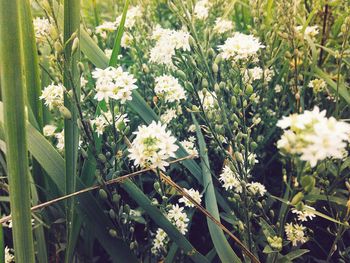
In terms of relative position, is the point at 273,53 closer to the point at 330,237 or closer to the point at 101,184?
the point at 330,237

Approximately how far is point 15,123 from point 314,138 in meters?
0.60

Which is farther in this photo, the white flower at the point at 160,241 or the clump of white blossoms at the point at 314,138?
the white flower at the point at 160,241

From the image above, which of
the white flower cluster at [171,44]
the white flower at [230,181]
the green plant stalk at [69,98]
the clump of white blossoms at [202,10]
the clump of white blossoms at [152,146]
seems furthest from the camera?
the clump of white blossoms at [202,10]

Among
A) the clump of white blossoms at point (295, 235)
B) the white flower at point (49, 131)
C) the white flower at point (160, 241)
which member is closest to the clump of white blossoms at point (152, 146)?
the white flower at point (160, 241)

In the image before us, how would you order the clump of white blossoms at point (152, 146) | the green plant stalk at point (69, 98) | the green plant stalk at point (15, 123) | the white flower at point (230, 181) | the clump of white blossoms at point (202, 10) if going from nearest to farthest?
the green plant stalk at point (15, 123) < the clump of white blossoms at point (152, 146) < the green plant stalk at point (69, 98) < the white flower at point (230, 181) < the clump of white blossoms at point (202, 10)

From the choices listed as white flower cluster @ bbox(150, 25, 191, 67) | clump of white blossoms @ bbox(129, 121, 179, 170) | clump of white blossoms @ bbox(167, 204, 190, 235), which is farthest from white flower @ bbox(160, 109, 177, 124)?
clump of white blossoms @ bbox(129, 121, 179, 170)

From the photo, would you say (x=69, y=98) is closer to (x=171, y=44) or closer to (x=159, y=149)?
(x=159, y=149)

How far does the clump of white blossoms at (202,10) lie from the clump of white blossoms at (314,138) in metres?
1.02

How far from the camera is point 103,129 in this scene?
113 centimetres

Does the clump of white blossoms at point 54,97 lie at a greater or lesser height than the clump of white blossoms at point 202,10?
lesser

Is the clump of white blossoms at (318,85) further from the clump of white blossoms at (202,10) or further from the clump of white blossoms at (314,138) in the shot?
the clump of white blossoms at (314,138)

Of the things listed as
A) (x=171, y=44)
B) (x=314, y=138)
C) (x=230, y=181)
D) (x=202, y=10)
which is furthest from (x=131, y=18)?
(x=314, y=138)

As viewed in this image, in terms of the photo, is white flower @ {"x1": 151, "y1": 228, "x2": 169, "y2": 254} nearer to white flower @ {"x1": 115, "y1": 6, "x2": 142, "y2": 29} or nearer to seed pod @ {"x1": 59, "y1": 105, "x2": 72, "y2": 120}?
seed pod @ {"x1": 59, "y1": 105, "x2": 72, "y2": 120}

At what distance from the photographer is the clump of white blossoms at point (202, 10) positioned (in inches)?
65.9
